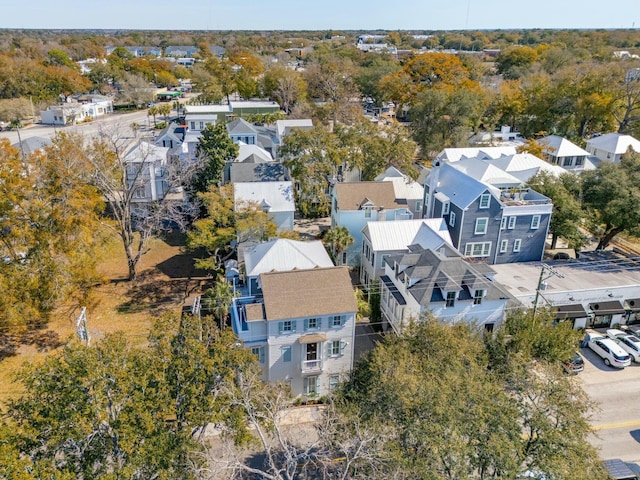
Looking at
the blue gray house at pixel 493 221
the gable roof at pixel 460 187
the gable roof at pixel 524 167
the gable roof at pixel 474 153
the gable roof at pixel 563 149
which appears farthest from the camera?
the gable roof at pixel 563 149

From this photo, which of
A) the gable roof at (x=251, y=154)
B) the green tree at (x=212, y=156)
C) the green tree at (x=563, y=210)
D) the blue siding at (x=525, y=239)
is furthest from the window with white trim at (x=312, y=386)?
the gable roof at (x=251, y=154)

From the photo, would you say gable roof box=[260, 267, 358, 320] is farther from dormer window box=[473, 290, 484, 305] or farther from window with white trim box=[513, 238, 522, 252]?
window with white trim box=[513, 238, 522, 252]

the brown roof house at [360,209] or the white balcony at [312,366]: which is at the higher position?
the brown roof house at [360,209]

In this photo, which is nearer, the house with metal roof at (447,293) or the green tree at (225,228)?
the house with metal roof at (447,293)

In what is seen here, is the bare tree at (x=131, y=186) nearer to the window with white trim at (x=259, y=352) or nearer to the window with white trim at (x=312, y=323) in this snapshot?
the window with white trim at (x=259, y=352)

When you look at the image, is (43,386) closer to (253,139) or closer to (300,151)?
(300,151)

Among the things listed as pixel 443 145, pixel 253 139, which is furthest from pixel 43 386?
pixel 443 145

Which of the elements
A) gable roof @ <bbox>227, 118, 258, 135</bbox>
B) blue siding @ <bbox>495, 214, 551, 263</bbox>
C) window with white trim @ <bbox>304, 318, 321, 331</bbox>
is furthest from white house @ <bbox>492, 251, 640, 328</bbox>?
gable roof @ <bbox>227, 118, 258, 135</bbox>
